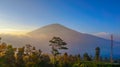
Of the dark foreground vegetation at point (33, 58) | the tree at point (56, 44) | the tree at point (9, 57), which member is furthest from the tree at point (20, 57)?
the tree at point (56, 44)

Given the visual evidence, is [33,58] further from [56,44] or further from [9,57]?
[56,44]

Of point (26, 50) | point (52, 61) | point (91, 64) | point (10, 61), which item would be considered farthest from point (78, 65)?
point (10, 61)

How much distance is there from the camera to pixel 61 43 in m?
50.5

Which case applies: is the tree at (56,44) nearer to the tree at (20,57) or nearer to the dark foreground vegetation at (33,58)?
the dark foreground vegetation at (33,58)

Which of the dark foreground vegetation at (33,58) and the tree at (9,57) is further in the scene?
the dark foreground vegetation at (33,58)

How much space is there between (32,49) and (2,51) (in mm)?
8100

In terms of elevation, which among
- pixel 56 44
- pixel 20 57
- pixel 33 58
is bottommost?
pixel 33 58

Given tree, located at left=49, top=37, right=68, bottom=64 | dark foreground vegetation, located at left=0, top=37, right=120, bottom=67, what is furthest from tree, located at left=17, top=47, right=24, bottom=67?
tree, located at left=49, top=37, right=68, bottom=64

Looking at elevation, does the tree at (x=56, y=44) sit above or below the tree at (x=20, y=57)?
above

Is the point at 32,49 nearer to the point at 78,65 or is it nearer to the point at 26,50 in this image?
the point at 26,50

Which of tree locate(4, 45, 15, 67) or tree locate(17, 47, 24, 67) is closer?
tree locate(4, 45, 15, 67)

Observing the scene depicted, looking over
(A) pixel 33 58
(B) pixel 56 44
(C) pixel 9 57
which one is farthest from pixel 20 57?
(B) pixel 56 44

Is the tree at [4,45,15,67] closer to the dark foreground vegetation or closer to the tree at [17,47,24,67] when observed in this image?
the dark foreground vegetation

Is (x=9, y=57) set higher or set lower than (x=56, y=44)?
lower
